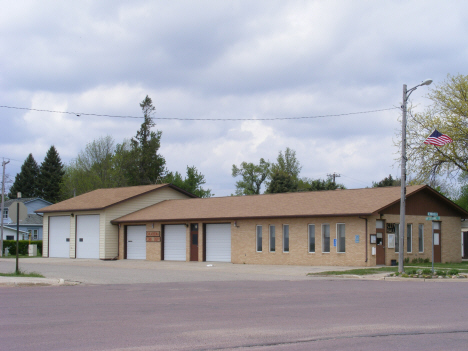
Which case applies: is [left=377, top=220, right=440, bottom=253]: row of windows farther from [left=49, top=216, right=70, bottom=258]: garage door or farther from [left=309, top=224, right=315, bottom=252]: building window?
[left=49, top=216, right=70, bottom=258]: garage door

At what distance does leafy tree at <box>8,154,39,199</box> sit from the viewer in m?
89.9

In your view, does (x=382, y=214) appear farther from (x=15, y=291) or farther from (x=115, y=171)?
(x=115, y=171)

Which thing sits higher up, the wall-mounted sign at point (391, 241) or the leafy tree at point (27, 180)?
the leafy tree at point (27, 180)

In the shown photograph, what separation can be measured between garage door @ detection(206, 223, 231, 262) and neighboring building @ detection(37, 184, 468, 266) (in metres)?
0.07

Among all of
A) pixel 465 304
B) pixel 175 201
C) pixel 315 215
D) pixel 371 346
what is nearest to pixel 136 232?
pixel 175 201

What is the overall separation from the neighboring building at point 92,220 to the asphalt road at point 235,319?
79.0ft

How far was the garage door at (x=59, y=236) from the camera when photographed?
4356 cm

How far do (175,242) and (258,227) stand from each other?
7.48 metres

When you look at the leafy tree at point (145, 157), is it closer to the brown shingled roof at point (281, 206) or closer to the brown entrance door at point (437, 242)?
the brown shingled roof at point (281, 206)

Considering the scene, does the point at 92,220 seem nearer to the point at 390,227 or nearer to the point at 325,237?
the point at 325,237

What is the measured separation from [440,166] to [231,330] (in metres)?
34.1


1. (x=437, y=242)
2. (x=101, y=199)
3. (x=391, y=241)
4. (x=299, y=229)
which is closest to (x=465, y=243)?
(x=437, y=242)

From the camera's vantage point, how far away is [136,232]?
41.0 m

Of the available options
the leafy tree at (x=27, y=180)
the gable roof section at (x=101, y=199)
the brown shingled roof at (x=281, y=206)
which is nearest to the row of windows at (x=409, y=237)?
the brown shingled roof at (x=281, y=206)
